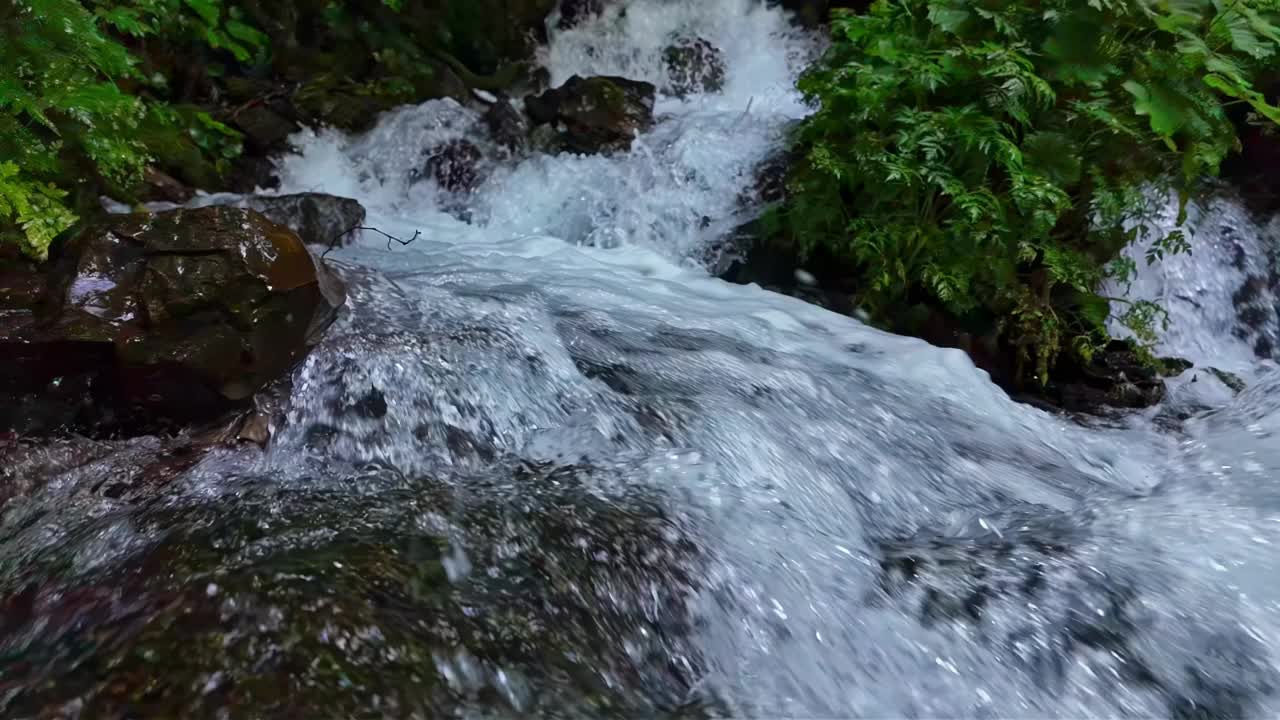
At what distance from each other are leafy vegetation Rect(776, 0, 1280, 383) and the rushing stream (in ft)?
1.75

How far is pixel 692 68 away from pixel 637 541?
6285 mm

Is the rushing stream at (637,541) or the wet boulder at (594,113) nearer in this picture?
the rushing stream at (637,541)

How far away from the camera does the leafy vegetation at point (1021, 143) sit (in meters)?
3.44

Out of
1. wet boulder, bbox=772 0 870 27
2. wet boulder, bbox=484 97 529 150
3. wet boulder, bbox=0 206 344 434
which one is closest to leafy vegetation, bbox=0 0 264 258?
wet boulder, bbox=0 206 344 434

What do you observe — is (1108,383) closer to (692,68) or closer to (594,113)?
(594,113)

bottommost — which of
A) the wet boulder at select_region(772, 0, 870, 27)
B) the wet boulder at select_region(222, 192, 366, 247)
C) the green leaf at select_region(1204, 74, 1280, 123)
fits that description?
the wet boulder at select_region(222, 192, 366, 247)

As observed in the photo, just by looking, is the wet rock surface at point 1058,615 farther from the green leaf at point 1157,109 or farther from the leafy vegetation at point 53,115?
the leafy vegetation at point 53,115

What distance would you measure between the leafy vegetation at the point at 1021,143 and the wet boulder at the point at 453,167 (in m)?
2.55

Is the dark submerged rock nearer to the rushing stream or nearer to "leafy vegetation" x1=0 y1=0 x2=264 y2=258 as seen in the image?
the rushing stream

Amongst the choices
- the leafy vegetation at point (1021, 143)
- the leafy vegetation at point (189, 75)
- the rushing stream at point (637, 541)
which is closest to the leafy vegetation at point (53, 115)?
the leafy vegetation at point (189, 75)

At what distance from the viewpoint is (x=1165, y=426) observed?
3.61 metres

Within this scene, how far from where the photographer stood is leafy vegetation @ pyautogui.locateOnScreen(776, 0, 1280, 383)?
136 inches

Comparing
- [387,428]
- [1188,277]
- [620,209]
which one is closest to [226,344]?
[387,428]

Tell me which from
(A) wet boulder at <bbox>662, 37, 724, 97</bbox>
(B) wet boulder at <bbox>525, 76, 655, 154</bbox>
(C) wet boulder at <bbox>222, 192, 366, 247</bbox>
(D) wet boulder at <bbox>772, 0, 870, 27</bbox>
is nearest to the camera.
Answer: (C) wet boulder at <bbox>222, 192, 366, 247</bbox>
